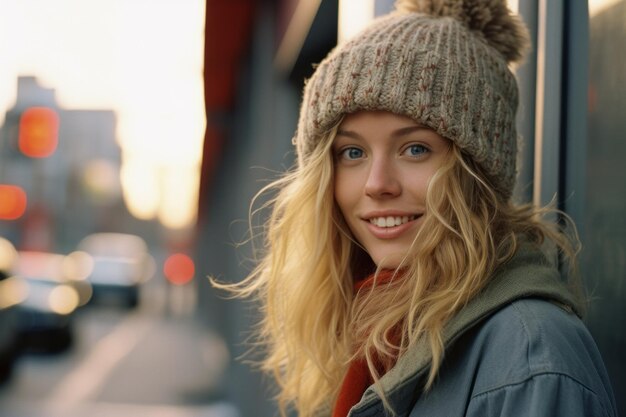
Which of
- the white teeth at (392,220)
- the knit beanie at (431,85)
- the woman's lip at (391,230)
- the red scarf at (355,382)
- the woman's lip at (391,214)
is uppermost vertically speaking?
the knit beanie at (431,85)

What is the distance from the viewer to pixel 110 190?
189 ft

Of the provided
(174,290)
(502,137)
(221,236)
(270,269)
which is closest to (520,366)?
(502,137)

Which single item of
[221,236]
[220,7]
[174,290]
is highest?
[220,7]

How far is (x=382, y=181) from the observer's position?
185cm

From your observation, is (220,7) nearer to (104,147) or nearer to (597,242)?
(597,242)

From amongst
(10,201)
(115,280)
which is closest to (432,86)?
(115,280)

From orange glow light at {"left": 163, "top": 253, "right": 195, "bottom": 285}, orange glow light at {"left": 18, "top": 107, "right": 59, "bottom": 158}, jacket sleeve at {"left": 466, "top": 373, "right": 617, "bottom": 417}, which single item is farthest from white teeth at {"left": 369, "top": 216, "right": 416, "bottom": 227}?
orange glow light at {"left": 163, "top": 253, "right": 195, "bottom": 285}

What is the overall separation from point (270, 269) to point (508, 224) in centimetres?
84

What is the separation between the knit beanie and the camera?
1808 mm

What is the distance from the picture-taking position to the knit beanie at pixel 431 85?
5.93ft

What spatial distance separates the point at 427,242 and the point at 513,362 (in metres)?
0.46

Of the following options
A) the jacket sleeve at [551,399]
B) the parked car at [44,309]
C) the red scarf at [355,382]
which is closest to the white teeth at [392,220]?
the red scarf at [355,382]

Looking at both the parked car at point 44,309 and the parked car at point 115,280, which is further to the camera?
the parked car at point 115,280

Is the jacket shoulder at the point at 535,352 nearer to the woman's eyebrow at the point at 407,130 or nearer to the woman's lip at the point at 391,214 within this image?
the woman's lip at the point at 391,214
